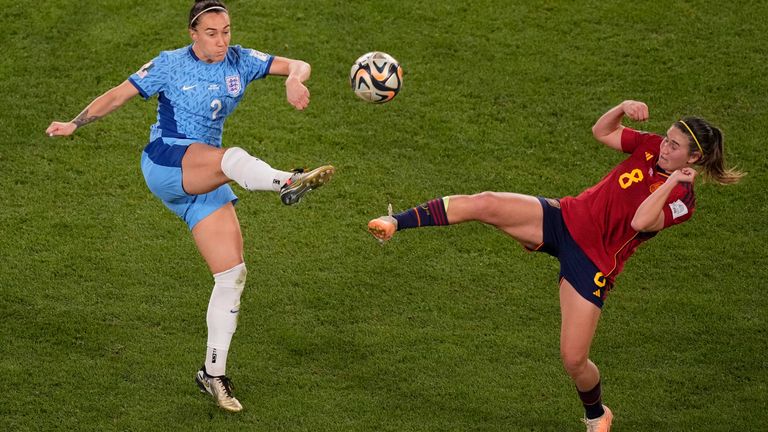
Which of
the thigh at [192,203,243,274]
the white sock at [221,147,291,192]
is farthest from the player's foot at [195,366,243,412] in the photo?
the white sock at [221,147,291,192]

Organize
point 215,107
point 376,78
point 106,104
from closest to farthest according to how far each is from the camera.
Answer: point 106,104, point 215,107, point 376,78

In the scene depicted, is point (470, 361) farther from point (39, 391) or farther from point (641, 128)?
point (641, 128)

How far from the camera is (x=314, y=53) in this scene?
11.0 metres

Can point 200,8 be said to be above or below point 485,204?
above

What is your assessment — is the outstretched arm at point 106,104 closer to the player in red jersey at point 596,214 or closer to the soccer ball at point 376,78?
the soccer ball at point 376,78

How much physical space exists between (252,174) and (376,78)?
1.20m

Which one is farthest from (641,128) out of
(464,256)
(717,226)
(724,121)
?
(464,256)

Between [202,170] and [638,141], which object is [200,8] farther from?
[638,141]

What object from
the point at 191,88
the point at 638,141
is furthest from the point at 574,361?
the point at 191,88

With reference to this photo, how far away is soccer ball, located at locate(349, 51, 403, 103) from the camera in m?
7.37

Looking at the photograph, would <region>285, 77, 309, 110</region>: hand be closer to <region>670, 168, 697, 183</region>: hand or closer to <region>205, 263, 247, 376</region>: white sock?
<region>205, 263, 247, 376</region>: white sock

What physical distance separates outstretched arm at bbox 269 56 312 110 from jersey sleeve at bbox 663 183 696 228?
2185 mm

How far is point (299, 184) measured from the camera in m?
6.53

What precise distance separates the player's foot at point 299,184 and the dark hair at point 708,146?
209cm
